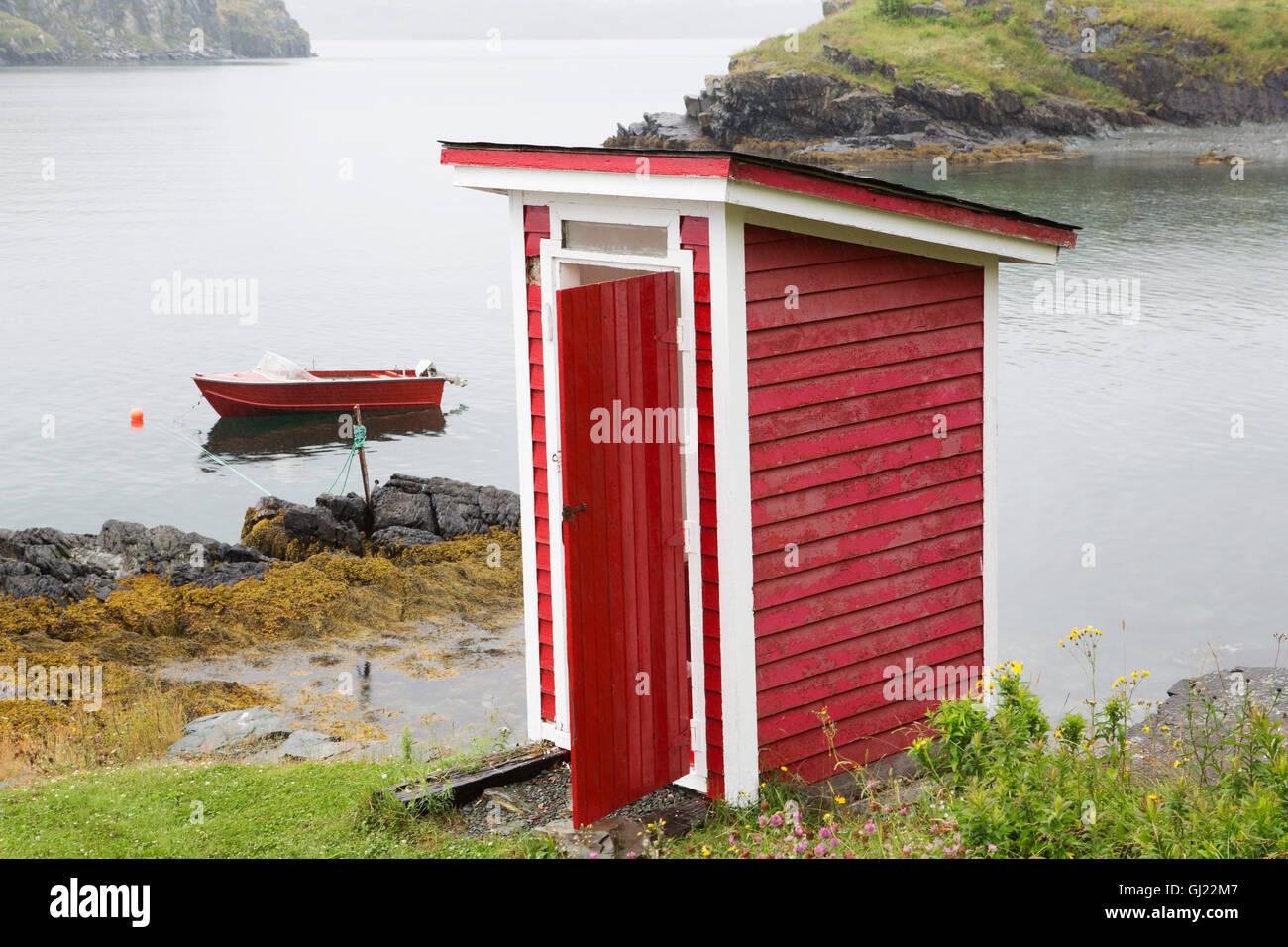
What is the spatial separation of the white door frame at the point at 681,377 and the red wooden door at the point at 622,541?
7 cm

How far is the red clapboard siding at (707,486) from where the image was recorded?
23.3 ft

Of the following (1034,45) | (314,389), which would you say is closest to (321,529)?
(314,389)

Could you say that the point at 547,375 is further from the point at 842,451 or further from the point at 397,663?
the point at 397,663

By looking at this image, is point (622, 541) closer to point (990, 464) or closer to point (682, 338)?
point (682, 338)

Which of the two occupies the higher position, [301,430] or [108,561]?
[301,430]

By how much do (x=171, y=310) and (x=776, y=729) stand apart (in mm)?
44691

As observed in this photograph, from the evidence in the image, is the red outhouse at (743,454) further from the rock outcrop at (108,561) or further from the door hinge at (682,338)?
the rock outcrop at (108,561)

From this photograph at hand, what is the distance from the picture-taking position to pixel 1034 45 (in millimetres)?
82000

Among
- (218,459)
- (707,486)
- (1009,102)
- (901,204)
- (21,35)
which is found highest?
(21,35)

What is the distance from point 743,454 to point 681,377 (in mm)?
552

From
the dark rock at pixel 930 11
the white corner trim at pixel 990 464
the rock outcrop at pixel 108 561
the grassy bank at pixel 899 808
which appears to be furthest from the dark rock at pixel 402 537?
the dark rock at pixel 930 11

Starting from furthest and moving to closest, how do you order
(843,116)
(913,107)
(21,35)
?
(21,35), (913,107), (843,116)

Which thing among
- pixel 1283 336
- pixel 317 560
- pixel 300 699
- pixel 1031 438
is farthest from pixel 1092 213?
pixel 300 699

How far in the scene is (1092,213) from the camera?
49375 mm
